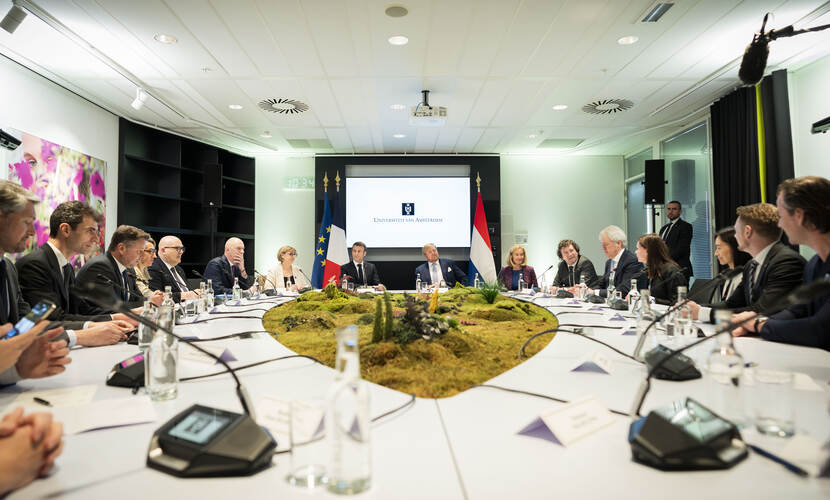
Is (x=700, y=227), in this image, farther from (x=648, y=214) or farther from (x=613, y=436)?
(x=613, y=436)

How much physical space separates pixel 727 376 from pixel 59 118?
242 inches

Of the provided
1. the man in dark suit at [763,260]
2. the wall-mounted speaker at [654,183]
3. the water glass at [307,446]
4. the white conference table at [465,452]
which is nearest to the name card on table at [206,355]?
the white conference table at [465,452]

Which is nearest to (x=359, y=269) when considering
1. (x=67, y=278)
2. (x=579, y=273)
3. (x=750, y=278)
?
(x=579, y=273)

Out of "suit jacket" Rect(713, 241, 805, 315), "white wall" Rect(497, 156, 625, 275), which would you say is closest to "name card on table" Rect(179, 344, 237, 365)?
"suit jacket" Rect(713, 241, 805, 315)

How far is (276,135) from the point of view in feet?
22.7

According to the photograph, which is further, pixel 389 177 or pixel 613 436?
pixel 389 177

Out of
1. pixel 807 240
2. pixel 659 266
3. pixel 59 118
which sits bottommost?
pixel 659 266

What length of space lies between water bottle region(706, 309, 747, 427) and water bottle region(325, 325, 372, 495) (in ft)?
2.42

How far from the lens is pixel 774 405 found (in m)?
0.93

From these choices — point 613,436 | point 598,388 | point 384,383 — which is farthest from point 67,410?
point 598,388

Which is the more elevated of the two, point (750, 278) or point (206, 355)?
point (750, 278)

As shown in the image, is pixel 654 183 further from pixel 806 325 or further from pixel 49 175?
pixel 49 175

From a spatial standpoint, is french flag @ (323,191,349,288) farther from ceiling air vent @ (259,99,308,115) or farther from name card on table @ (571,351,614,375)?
name card on table @ (571,351,614,375)

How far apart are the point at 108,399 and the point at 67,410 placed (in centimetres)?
10
